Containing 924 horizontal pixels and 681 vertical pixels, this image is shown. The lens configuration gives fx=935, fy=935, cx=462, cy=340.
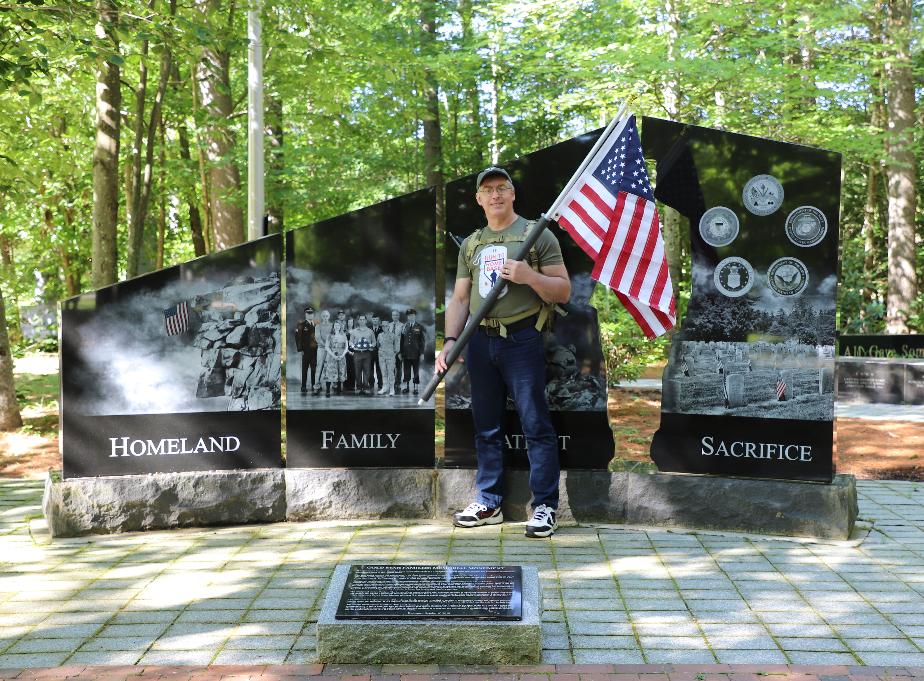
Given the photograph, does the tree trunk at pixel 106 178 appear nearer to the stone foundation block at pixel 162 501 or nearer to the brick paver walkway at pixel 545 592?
the brick paver walkway at pixel 545 592

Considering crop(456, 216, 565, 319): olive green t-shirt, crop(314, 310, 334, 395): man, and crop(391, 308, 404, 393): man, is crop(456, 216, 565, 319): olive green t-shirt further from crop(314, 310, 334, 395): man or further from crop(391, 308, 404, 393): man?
crop(314, 310, 334, 395): man

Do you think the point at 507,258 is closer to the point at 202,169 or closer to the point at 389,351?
the point at 389,351

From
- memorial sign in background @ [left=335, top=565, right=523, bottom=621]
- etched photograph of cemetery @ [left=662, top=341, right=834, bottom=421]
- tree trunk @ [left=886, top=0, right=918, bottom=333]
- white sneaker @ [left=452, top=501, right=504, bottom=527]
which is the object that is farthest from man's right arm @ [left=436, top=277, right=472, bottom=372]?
tree trunk @ [left=886, top=0, right=918, bottom=333]

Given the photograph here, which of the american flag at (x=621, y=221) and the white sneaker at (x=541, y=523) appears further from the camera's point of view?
the white sneaker at (x=541, y=523)

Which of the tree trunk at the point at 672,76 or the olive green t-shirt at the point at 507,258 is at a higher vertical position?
the tree trunk at the point at 672,76

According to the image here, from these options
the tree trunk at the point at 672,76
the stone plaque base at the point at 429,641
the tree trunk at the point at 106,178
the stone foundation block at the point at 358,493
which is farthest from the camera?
the tree trunk at the point at 672,76

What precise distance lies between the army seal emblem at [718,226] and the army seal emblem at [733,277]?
0.14 m

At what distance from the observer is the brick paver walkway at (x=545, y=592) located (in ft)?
13.2

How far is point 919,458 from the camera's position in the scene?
9086mm

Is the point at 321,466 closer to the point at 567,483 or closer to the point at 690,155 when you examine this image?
the point at 567,483

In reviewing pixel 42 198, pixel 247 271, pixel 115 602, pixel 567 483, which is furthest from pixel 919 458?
pixel 42 198

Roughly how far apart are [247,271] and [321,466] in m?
1.41

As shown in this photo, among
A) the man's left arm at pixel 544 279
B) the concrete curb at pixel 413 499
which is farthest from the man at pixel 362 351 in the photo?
the man's left arm at pixel 544 279

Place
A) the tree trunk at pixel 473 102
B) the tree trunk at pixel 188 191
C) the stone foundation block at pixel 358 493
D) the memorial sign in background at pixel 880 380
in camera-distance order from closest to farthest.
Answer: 1. the stone foundation block at pixel 358 493
2. the memorial sign in background at pixel 880 380
3. the tree trunk at pixel 188 191
4. the tree trunk at pixel 473 102
